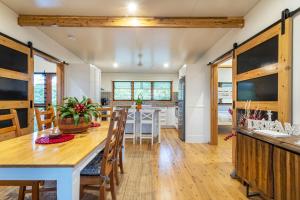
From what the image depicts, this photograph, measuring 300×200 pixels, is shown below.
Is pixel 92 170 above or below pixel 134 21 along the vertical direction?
below

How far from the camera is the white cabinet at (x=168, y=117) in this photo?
866 cm

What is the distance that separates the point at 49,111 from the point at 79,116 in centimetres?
88

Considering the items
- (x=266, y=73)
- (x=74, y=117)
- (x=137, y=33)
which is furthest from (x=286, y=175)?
(x=137, y=33)

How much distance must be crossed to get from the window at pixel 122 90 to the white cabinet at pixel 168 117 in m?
1.74

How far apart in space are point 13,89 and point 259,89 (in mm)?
3564

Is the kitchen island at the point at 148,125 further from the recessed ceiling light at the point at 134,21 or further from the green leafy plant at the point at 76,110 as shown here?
the green leafy plant at the point at 76,110

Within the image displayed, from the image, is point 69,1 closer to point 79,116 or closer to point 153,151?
point 79,116

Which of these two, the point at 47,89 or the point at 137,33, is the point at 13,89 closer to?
the point at 137,33

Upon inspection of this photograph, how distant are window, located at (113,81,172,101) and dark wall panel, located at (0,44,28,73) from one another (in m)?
5.83

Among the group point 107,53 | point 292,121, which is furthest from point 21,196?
point 107,53

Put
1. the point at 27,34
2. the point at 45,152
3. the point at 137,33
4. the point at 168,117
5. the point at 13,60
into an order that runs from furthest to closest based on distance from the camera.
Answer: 1. the point at 168,117
2. the point at 137,33
3. the point at 27,34
4. the point at 13,60
5. the point at 45,152

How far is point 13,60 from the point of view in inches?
122

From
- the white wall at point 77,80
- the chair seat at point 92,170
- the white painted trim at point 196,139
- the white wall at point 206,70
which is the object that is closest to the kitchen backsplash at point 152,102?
the white wall at point 206,70

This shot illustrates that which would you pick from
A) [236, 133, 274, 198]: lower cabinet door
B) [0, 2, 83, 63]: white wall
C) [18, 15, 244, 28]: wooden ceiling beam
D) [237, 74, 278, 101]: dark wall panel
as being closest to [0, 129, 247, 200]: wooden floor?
[236, 133, 274, 198]: lower cabinet door
